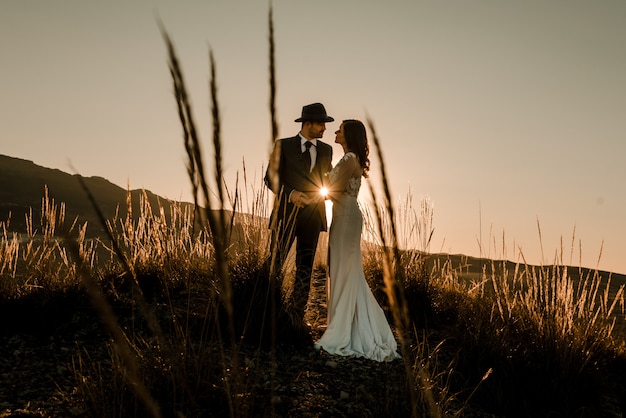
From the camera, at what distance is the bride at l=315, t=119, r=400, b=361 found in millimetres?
4504

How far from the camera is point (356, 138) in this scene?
4594mm

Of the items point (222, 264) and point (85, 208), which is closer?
point (222, 264)

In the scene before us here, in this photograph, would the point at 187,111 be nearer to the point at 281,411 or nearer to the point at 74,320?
the point at 281,411

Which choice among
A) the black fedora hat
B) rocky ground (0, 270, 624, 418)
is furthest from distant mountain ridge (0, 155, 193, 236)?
rocky ground (0, 270, 624, 418)

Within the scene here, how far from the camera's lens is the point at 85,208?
27.0 meters

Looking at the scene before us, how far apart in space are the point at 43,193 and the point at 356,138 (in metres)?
28.0

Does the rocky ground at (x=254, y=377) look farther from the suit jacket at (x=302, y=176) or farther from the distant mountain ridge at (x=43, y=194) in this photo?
the distant mountain ridge at (x=43, y=194)

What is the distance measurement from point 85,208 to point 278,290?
83.2 feet

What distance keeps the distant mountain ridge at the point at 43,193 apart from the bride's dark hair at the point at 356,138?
20074 millimetres

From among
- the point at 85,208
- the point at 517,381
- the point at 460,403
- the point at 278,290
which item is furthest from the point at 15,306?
the point at 85,208

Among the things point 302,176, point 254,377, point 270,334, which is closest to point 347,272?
point 270,334

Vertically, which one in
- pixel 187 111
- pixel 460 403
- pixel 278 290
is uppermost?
pixel 187 111

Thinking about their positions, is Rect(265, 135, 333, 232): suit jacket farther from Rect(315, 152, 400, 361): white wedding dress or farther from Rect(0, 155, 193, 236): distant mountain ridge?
Rect(0, 155, 193, 236): distant mountain ridge

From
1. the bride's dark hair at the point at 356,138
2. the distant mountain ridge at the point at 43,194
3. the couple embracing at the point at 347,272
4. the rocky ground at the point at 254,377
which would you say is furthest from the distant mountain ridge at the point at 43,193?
the bride's dark hair at the point at 356,138
